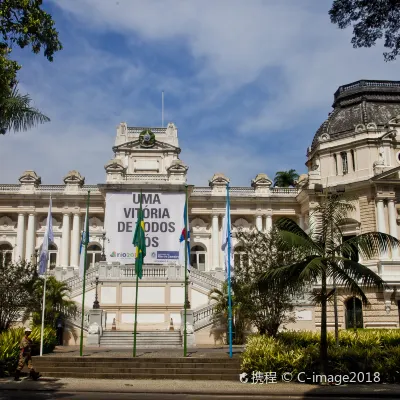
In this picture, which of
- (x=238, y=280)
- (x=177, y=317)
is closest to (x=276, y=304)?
(x=238, y=280)

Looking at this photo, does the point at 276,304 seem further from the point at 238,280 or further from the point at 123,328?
the point at 123,328

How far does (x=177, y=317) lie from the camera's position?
31.2 meters

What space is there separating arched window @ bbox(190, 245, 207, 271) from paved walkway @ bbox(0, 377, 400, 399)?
25.4 meters

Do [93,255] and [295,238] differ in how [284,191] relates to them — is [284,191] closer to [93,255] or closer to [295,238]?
[93,255]

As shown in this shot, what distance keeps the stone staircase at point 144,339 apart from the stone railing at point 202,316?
1.32m

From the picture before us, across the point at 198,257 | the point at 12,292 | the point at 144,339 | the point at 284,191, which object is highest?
the point at 284,191

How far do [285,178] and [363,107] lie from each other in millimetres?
17115

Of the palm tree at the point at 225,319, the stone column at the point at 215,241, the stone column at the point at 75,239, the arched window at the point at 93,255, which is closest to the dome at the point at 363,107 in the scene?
the stone column at the point at 215,241

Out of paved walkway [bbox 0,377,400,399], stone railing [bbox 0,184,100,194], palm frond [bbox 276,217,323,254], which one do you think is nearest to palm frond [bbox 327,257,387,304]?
palm frond [bbox 276,217,323,254]

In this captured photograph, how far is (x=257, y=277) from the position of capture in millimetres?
21344

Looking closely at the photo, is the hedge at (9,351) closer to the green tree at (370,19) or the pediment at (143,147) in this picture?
the green tree at (370,19)

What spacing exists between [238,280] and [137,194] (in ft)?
55.7

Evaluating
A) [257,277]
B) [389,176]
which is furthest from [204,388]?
[389,176]

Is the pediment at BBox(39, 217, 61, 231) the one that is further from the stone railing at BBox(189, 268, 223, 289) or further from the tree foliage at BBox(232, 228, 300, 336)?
the tree foliage at BBox(232, 228, 300, 336)
